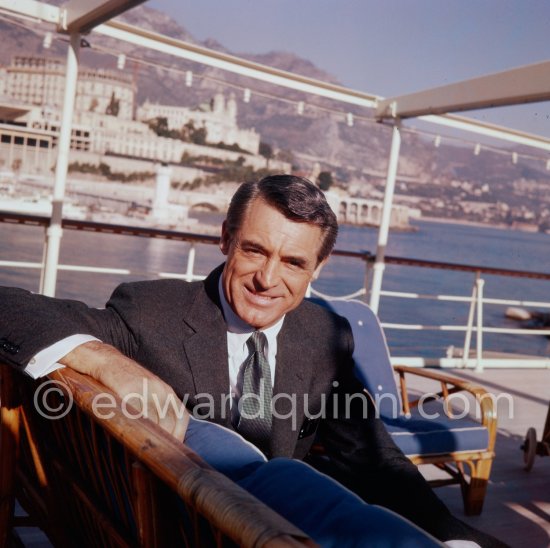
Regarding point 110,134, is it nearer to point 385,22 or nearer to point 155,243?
point 155,243

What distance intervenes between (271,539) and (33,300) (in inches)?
35.7

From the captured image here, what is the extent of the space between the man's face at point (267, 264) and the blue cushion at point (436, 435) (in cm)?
133

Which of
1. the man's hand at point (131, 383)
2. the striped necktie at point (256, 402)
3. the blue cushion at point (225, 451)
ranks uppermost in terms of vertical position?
the man's hand at point (131, 383)

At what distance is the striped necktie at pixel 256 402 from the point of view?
1.63 metres

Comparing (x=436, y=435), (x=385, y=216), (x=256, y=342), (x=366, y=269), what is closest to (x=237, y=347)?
(x=256, y=342)

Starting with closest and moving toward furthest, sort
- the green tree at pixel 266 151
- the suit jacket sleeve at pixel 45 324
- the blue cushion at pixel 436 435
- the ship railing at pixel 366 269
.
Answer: the suit jacket sleeve at pixel 45 324 → the blue cushion at pixel 436 435 → the ship railing at pixel 366 269 → the green tree at pixel 266 151

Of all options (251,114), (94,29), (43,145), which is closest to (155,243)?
(251,114)

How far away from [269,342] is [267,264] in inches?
8.7

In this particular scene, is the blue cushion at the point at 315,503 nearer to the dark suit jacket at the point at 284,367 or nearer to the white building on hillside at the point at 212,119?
the dark suit jacket at the point at 284,367

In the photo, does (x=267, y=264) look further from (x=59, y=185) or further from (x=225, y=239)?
(x=59, y=185)

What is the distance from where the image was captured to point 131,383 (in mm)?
1194

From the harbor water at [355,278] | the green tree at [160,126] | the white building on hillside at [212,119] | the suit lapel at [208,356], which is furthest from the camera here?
the green tree at [160,126]

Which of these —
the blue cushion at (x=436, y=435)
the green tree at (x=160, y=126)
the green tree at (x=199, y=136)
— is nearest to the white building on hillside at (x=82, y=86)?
the green tree at (x=160, y=126)

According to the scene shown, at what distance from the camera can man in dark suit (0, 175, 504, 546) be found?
1564mm
